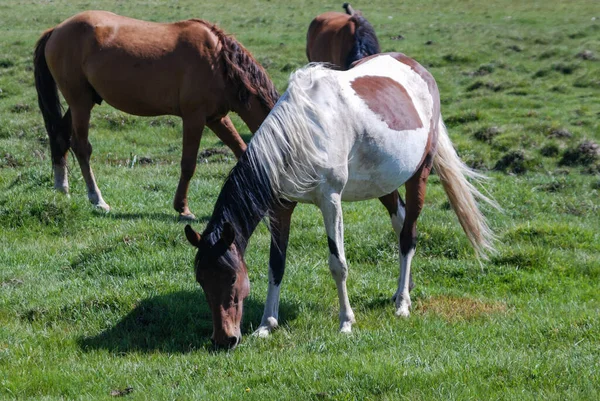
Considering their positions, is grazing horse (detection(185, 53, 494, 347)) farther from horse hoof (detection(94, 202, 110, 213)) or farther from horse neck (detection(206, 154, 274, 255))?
horse hoof (detection(94, 202, 110, 213))

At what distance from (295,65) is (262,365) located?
1574 centimetres

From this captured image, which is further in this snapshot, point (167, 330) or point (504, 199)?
point (504, 199)

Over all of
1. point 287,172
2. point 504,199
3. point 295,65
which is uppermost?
point 287,172

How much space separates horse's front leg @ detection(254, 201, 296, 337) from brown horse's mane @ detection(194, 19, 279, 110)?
2.82 metres

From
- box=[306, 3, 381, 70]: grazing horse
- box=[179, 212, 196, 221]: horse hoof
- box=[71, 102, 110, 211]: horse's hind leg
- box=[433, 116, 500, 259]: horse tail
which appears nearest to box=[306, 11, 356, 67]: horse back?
box=[306, 3, 381, 70]: grazing horse

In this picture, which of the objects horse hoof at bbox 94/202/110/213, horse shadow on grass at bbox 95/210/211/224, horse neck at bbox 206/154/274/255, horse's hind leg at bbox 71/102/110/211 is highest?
horse neck at bbox 206/154/274/255

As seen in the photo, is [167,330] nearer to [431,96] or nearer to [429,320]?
[429,320]

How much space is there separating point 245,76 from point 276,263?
10.8ft

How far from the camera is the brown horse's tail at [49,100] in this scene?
9930mm

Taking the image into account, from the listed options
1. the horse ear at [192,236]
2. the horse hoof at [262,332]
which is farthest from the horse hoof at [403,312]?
the horse ear at [192,236]

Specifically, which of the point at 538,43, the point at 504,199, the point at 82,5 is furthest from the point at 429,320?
the point at 82,5

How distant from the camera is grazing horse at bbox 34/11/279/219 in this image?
886 centimetres

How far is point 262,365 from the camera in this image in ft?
16.3

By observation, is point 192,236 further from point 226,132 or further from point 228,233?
point 226,132
